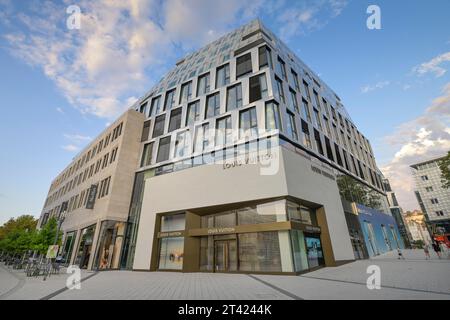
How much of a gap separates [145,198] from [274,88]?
55.2 ft

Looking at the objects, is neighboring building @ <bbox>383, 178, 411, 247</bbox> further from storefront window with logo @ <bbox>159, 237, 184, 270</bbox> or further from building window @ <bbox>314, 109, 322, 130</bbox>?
storefront window with logo @ <bbox>159, 237, 184, 270</bbox>

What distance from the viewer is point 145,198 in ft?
71.9

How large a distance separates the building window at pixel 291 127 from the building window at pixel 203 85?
10.4m

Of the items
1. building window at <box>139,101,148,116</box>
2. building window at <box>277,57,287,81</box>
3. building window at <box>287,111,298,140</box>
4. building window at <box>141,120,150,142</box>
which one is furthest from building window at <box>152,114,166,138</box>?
building window at <box>287,111,298,140</box>

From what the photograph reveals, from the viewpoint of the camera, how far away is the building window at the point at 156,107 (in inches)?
1176

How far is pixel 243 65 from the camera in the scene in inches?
945

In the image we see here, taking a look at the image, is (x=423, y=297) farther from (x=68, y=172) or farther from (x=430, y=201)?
(x=430, y=201)

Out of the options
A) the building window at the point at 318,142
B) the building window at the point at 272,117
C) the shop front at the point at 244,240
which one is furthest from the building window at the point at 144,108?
the building window at the point at 318,142

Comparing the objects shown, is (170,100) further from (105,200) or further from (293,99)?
(293,99)

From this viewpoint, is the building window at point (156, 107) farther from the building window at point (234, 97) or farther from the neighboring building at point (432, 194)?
the neighboring building at point (432, 194)
